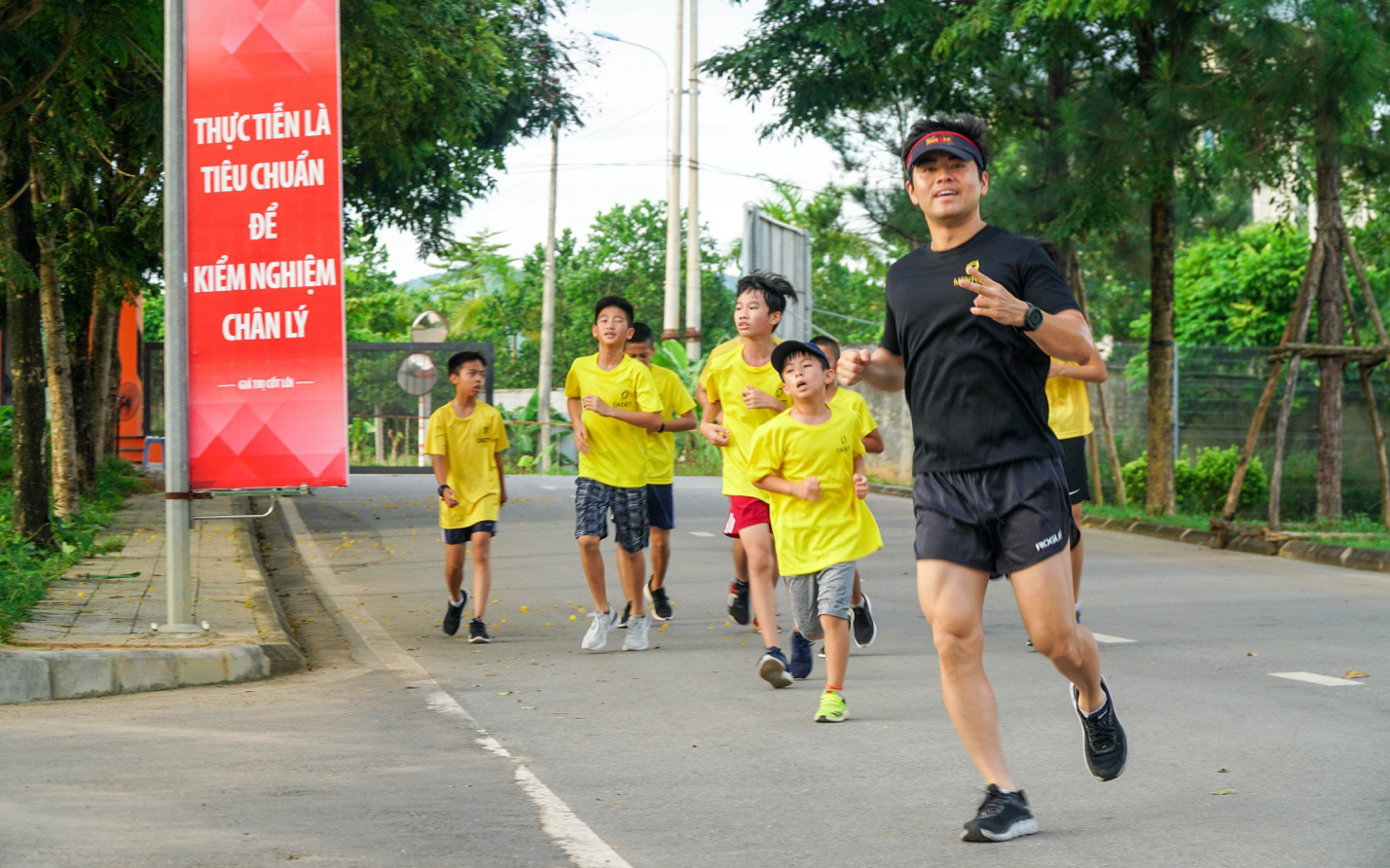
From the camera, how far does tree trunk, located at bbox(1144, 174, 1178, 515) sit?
18.3 m

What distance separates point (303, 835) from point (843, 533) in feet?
10.4

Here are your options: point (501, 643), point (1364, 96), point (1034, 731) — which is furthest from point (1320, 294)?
point (1034, 731)

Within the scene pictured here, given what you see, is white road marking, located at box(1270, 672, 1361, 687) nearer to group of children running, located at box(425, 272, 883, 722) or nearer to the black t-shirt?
group of children running, located at box(425, 272, 883, 722)

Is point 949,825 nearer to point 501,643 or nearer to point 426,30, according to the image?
point 501,643

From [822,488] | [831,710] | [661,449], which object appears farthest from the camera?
[661,449]

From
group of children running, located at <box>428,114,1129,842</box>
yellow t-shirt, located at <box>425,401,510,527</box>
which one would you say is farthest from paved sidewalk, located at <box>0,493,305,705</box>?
group of children running, located at <box>428,114,1129,842</box>

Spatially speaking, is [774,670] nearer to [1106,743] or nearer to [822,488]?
[822,488]

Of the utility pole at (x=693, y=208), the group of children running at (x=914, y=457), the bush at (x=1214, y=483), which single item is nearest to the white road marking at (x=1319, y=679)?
the group of children running at (x=914, y=457)

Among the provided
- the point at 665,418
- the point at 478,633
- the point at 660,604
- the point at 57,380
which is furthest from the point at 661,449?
the point at 57,380

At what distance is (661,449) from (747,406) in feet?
6.47

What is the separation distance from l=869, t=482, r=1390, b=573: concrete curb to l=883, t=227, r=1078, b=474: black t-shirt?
991 cm

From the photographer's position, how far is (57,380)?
14.3 meters

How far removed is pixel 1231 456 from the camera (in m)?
20.8

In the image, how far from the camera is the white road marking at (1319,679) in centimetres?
764
